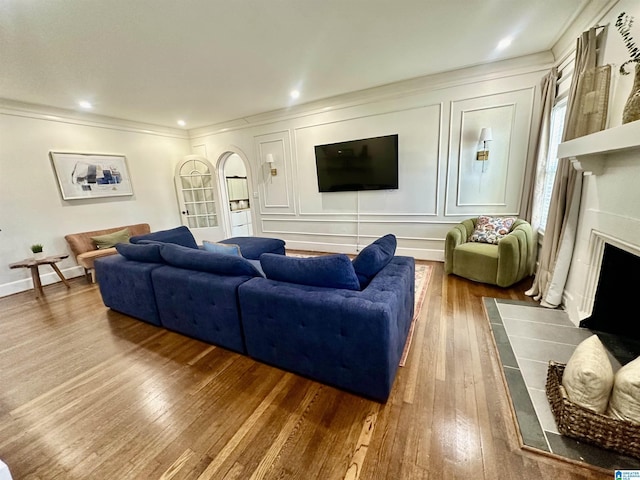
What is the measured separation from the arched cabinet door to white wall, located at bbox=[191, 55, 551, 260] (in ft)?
2.18

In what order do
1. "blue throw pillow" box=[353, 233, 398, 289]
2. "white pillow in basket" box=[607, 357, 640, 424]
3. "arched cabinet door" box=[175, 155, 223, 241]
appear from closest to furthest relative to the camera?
"white pillow in basket" box=[607, 357, 640, 424]
"blue throw pillow" box=[353, 233, 398, 289]
"arched cabinet door" box=[175, 155, 223, 241]

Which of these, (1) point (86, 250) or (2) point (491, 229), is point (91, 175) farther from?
(2) point (491, 229)

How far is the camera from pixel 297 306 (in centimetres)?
162

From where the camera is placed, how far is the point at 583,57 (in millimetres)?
2188

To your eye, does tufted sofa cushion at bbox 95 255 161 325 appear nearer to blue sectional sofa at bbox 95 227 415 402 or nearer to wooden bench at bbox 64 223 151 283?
blue sectional sofa at bbox 95 227 415 402

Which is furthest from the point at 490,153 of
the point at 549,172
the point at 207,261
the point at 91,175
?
the point at 91,175

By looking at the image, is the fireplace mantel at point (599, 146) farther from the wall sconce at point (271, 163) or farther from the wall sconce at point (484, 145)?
the wall sconce at point (271, 163)

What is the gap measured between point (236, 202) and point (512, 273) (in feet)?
19.8

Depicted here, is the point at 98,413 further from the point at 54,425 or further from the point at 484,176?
the point at 484,176

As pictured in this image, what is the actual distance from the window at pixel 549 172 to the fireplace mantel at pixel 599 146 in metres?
0.91

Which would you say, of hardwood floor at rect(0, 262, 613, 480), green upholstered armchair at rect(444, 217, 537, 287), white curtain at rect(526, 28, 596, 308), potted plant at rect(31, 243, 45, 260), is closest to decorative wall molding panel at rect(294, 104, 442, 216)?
green upholstered armchair at rect(444, 217, 537, 287)

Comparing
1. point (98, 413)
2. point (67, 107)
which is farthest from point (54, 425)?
point (67, 107)

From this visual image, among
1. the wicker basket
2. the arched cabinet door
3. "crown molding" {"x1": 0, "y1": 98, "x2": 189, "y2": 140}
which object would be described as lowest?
the wicker basket

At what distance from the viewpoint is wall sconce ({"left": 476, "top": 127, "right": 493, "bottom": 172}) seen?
3250 mm
